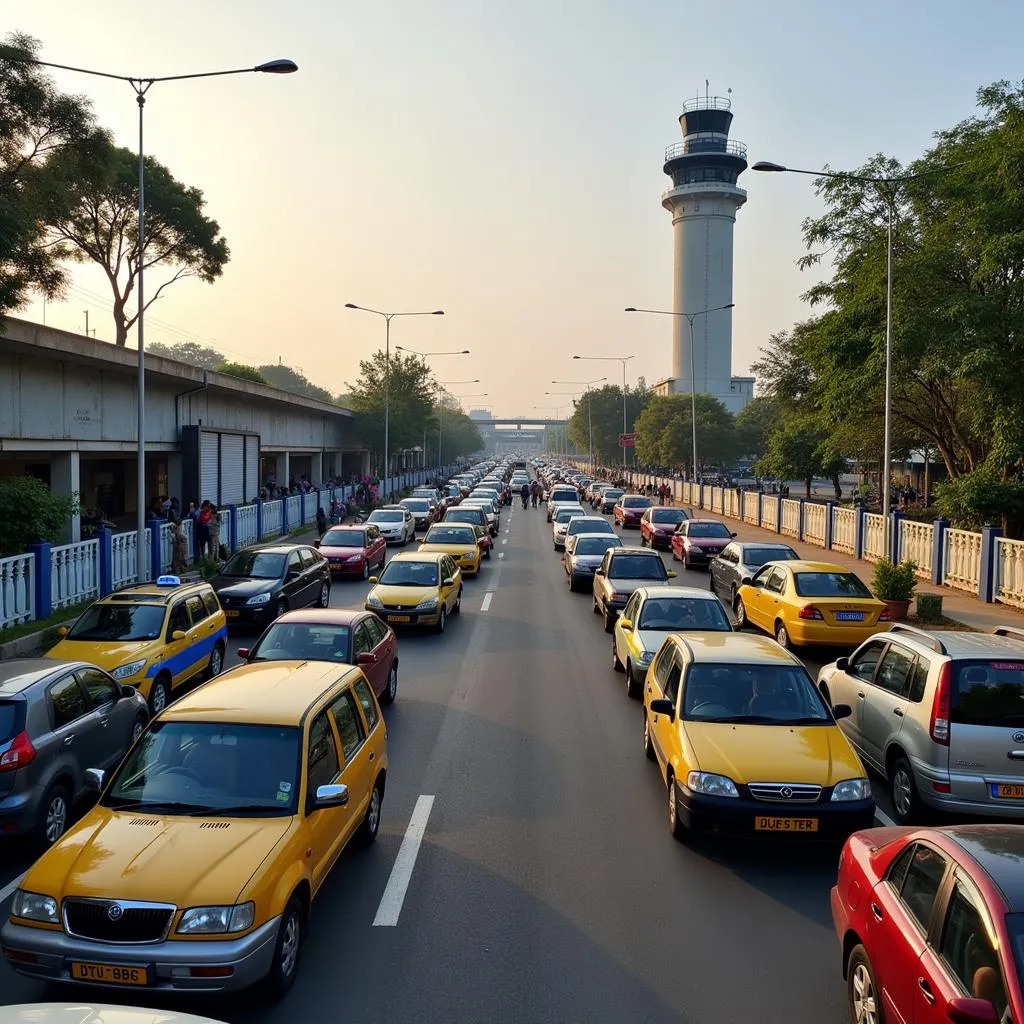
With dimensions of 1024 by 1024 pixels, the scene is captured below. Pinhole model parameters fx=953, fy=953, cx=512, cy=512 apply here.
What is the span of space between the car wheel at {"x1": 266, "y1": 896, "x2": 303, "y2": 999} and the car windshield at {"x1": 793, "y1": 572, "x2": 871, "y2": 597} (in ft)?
38.7

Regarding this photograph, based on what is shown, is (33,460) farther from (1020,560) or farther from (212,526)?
(1020,560)

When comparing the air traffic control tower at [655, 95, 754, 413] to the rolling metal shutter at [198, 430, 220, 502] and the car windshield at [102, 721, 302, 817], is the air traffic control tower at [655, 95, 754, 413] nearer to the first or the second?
the rolling metal shutter at [198, 430, 220, 502]

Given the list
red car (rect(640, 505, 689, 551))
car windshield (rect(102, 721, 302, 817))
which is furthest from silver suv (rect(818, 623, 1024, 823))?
red car (rect(640, 505, 689, 551))

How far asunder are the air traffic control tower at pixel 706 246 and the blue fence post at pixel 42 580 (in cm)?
9110

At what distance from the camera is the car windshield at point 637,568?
18.8 meters

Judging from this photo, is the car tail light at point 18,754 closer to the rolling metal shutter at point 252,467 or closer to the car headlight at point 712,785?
the car headlight at point 712,785

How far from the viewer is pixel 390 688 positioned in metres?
12.8

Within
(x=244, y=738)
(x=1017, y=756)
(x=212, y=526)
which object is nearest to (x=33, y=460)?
(x=212, y=526)

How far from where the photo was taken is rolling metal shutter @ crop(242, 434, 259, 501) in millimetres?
41406

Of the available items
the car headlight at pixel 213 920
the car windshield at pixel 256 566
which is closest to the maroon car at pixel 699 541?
the car windshield at pixel 256 566

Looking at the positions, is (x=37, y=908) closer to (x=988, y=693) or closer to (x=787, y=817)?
(x=787, y=817)

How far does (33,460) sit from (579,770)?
27.9 m

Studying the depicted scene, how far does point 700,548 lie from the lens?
92.9 feet

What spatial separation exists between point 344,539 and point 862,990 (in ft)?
72.3
